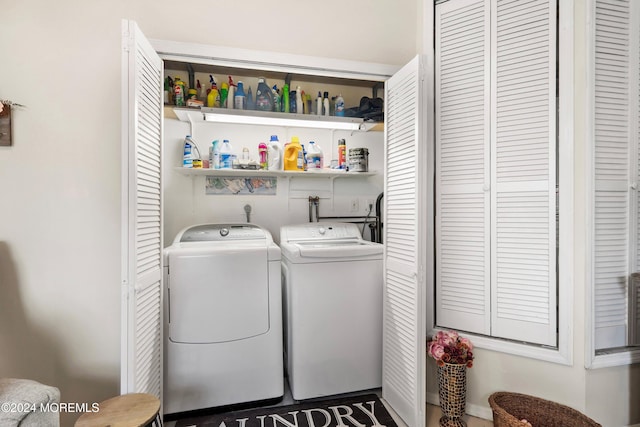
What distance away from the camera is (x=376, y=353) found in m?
2.08

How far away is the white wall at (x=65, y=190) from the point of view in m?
1.62

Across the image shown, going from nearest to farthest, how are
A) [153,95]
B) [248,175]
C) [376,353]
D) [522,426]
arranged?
[522,426]
[153,95]
[376,353]
[248,175]

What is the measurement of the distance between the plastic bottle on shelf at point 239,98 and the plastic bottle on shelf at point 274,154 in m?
0.32

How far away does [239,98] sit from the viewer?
2213 mm

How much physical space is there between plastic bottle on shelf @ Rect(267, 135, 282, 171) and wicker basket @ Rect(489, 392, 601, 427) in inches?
78.7

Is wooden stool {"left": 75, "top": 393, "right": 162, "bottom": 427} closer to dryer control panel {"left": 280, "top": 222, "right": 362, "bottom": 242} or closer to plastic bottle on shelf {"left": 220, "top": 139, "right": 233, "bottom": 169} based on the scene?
dryer control panel {"left": 280, "top": 222, "right": 362, "bottom": 242}

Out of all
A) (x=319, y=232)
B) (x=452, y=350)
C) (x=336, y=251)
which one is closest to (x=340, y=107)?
(x=319, y=232)

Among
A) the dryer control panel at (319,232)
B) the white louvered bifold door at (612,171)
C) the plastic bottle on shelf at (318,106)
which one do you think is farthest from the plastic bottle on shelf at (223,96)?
the white louvered bifold door at (612,171)

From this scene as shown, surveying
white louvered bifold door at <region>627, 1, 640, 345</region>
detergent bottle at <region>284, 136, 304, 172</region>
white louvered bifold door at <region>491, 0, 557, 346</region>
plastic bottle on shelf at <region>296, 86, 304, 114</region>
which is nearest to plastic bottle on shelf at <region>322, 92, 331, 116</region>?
plastic bottle on shelf at <region>296, 86, 304, 114</region>

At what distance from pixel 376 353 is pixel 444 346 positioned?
51cm

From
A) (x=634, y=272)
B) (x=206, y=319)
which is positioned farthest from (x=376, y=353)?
(x=634, y=272)

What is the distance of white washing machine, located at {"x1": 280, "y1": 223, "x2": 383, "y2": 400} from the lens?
1.93m

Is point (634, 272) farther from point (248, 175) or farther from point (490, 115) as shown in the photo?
point (248, 175)

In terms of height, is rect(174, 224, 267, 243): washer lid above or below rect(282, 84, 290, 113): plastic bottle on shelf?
below
